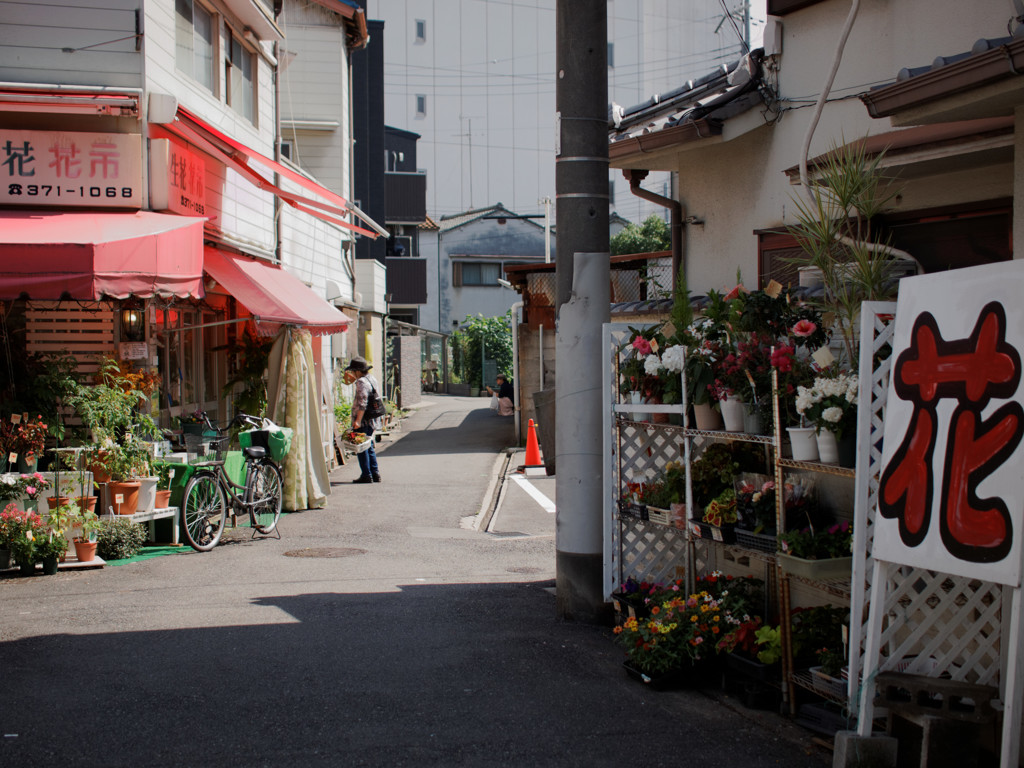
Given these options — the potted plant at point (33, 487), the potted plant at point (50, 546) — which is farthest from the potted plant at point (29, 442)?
the potted plant at point (50, 546)

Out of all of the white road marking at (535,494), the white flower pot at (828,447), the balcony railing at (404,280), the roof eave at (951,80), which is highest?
the balcony railing at (404,280)

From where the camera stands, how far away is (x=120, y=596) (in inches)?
334

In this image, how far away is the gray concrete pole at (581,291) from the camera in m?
7.37

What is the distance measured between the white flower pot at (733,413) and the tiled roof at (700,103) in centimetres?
374

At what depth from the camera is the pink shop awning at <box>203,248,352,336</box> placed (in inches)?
491

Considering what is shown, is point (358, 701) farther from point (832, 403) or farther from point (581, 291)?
point (581, 291)

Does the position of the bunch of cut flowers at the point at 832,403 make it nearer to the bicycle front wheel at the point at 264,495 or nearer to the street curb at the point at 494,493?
the bicycle front wheel at the point at 264,495

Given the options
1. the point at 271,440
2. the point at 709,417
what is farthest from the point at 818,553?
the point at 271,440

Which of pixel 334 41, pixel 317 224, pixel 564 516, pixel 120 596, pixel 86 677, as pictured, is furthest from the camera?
pixel 334 41

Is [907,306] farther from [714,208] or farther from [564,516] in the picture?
[714,208]

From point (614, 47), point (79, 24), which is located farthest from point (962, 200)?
point (614, 47)

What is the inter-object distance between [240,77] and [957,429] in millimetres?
13726

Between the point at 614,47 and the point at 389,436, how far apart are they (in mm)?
38849

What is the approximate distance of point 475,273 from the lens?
174ft
